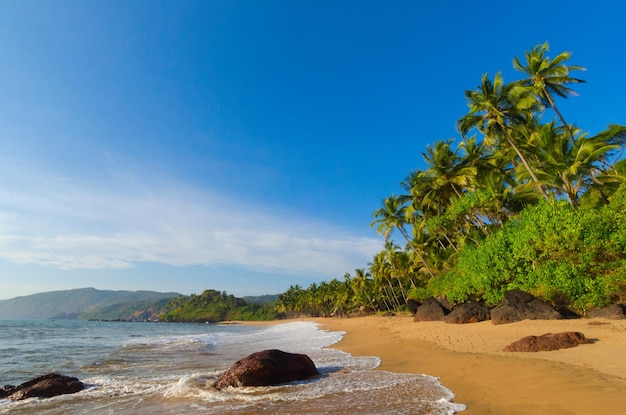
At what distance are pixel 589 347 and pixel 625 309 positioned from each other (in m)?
8.02

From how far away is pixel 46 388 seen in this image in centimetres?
790

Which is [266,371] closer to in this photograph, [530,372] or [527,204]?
[530,372]

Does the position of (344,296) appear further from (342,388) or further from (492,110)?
(342,388)

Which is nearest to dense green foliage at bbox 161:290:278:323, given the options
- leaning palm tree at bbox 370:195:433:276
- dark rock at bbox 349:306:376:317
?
dark rock at bbox 349:306:376:317

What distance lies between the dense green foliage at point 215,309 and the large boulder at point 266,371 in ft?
373

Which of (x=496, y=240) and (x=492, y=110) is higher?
(x=492, y=110)

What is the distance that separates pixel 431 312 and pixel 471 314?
5.62 metres

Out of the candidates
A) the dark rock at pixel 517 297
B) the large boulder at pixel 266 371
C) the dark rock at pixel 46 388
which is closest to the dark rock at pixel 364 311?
the dark rock at pixel 517 297

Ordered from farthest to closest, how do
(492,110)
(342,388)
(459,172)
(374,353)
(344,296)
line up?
1. (344,296)
2. (459,172)
3. (492,110)
4. (374,353)
5. (342,388)

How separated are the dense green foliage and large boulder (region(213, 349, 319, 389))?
11372 centimetres

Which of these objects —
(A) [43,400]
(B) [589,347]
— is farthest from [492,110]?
(A) [43,400]

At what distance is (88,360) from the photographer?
14117 mm

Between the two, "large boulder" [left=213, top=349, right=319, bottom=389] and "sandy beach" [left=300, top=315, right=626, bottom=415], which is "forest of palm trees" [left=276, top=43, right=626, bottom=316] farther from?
"large boulder" [left=213, top=349, right=319, bottom=389]

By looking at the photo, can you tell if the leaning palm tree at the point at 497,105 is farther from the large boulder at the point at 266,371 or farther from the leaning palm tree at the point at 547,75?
the large boulder at the point at 266,371
